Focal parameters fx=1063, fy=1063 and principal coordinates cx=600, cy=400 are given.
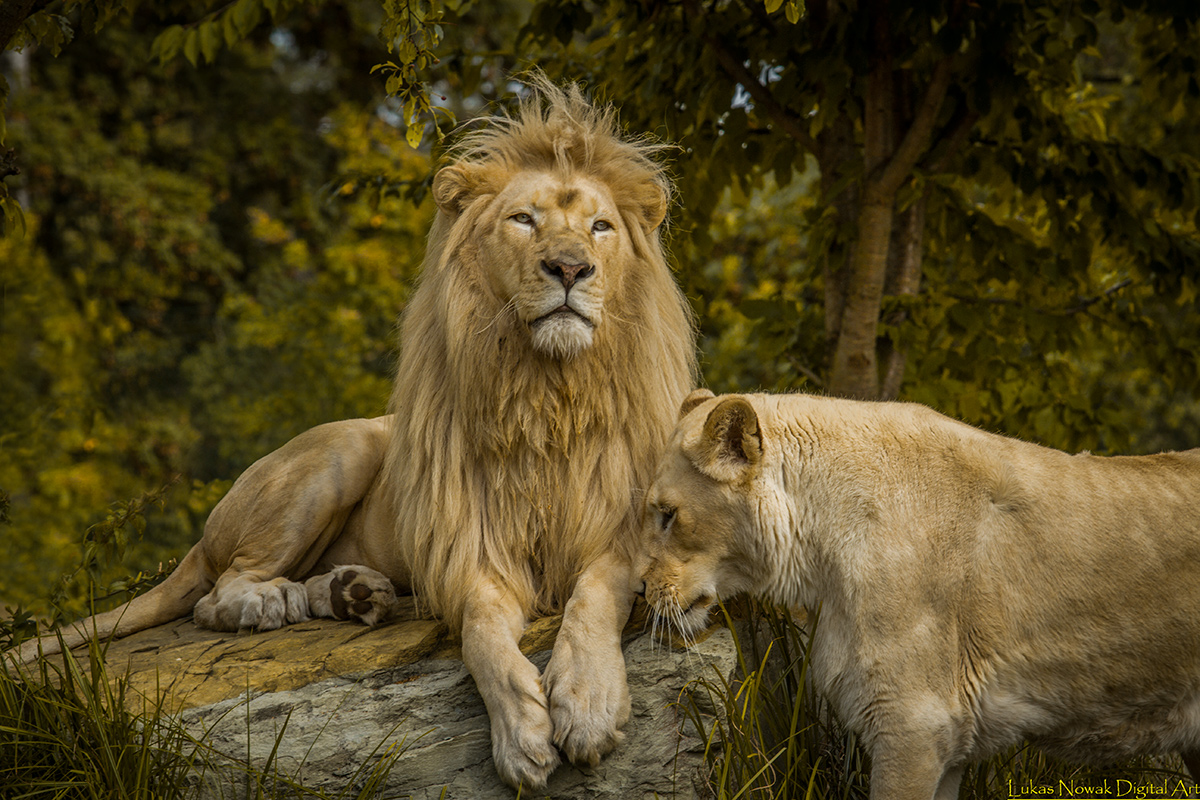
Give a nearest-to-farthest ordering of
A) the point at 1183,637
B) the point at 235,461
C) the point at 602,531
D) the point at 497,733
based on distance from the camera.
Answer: the point at 1183,637 < the point at 497,733 < the point at 602,531 < the point at 235,461

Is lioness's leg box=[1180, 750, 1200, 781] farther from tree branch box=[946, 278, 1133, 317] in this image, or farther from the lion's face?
tree branch box=[946, 278, 1133, 317]

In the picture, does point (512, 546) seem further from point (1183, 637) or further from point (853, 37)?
point (853, 37)

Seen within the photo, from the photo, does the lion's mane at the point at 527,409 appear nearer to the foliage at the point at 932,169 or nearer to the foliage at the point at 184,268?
the foliage at the point at 932,169

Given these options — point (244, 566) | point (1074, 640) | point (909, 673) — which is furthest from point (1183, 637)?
point (244, 566)

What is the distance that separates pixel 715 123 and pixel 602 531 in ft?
8.54

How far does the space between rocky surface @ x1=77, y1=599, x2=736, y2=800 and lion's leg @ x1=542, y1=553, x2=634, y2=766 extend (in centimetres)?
14

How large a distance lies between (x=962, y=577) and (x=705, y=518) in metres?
0.74

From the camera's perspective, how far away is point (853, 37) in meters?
4.55

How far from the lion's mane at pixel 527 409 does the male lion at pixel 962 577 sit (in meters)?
0.54

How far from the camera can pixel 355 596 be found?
385cm

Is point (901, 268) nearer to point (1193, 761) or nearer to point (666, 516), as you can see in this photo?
point (666, 516)

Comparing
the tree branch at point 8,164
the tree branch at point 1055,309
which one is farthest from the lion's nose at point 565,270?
the tree branch at point 1055,309

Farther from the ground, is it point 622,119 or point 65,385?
point 622,119

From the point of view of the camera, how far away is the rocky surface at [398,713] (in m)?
3.13
